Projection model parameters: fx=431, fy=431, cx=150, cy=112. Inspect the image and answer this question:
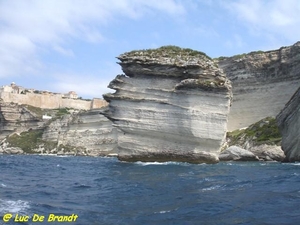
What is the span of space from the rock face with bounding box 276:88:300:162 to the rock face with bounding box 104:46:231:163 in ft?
21.3

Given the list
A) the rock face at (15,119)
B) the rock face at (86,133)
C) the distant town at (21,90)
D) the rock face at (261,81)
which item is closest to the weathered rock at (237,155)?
the rock face at (261,81)

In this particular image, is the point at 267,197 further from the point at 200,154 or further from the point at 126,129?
the point at 126,129

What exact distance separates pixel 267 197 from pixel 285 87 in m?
57.0

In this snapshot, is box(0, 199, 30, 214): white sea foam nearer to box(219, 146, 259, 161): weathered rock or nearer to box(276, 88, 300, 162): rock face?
box(276, 88, 300, 162): rock face

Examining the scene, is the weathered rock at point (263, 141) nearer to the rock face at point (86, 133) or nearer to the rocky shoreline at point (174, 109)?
the rocky shoreline at point (174, 109)

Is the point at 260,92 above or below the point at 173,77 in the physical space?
above

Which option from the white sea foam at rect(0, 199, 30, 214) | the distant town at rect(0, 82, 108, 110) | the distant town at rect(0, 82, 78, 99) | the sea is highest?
the distant town at rect(0, 82, 78, 99)

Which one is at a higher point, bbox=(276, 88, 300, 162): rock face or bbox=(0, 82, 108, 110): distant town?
bbox=(0, 82, 108, 110): distant town

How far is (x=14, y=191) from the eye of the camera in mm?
15703

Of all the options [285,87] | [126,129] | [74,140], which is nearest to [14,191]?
[126,129]

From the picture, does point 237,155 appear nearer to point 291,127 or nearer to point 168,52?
point 291,127

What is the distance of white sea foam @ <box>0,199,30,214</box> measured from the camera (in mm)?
11742

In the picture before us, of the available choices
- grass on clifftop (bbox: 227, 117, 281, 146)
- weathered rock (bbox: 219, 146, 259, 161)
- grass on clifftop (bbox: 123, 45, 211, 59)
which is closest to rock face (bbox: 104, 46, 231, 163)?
grass on clifftop (bbox: 123, 45, 211, 59)

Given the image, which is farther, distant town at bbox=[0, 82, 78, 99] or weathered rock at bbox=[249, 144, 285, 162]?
distant town at bbox=[0, 82, 78, 99]
